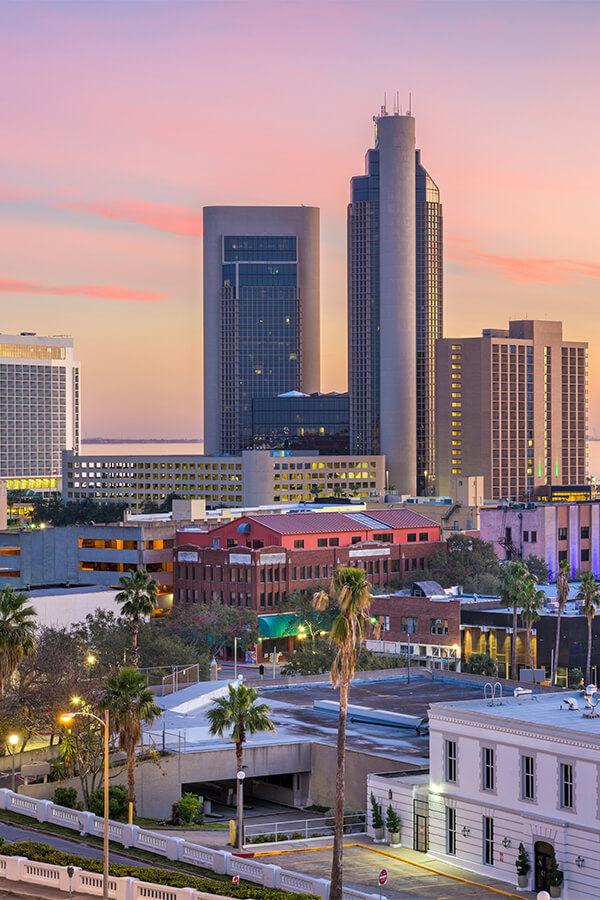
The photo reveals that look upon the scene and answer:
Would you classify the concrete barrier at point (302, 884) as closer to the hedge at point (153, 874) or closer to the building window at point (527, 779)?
the hedge at point (153, 874)

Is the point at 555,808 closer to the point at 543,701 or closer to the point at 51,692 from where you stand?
the point at 543,701

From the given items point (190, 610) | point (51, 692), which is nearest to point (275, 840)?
point (51, 692)

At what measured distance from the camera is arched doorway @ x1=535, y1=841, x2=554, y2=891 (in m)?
63.5

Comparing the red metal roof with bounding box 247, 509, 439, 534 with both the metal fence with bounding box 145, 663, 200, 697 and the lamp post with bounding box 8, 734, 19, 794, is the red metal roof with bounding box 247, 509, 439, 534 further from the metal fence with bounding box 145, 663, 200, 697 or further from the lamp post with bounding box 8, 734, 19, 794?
the lamp post with bounding box 8, 734, 19, 794

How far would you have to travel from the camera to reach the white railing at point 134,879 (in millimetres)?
54750

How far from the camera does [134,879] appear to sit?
54812mm

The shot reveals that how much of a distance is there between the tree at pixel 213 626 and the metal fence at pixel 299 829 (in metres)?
70.8

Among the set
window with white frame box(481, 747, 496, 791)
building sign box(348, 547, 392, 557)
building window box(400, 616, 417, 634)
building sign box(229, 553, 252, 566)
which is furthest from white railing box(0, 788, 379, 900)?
building sign box(348, 547, 392, 557)

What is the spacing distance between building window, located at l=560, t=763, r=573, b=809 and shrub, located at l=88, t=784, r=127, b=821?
2356cm

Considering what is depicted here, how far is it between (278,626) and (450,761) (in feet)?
319

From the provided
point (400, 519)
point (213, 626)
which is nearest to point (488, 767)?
point (213, 626)

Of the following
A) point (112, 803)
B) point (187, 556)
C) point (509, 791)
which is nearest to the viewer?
point (509, 791)

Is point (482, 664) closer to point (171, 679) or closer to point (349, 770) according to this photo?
point (171, 679)

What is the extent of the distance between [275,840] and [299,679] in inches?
1628
